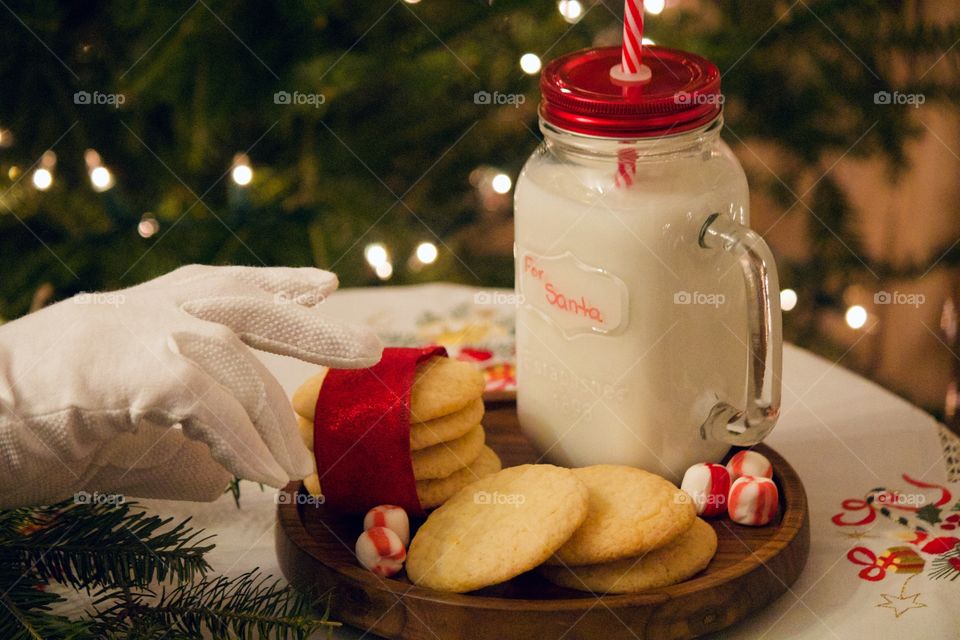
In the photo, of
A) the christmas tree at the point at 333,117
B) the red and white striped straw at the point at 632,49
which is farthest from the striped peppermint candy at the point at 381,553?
the christmas tree at the point at 333,117

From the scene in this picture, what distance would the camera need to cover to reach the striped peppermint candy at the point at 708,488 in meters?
0.97

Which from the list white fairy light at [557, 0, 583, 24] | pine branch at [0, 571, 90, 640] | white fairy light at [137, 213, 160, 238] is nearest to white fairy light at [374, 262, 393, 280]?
white fairy light at [137, 213, 160, 238]

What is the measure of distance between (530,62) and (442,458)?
2.57 ft

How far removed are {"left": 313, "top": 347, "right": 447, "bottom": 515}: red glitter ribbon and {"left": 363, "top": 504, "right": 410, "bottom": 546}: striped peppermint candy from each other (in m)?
0.02

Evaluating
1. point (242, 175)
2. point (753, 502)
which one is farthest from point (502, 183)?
point (753, 502)

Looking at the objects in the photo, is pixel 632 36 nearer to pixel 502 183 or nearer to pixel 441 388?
pixel 441 388

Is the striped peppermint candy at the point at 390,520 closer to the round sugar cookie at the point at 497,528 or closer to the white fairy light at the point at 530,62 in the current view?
the round sugar cookie at the point at 497,528

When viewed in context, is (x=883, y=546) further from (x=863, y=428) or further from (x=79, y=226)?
(x=79, y=226)

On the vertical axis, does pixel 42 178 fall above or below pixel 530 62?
below

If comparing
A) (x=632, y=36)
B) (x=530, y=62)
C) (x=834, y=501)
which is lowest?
(x=834, y=501)

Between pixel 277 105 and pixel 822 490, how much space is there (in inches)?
36.1

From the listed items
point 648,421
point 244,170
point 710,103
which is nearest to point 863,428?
point 648,421

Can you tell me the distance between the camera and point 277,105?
5.10 feet

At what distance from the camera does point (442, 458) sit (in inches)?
37.9
